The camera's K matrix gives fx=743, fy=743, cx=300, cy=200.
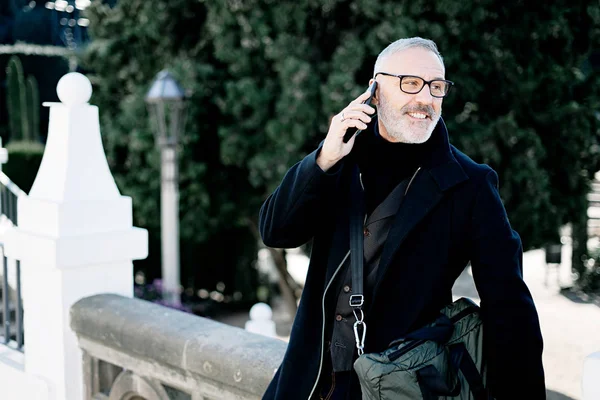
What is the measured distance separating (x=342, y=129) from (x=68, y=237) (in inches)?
69.5

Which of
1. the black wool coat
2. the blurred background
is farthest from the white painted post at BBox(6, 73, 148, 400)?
the blurred background

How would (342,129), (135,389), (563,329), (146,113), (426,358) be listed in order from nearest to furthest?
(426,358) < (342,129) < (135,389) < (563,329) < (146,113)

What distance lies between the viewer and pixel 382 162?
6.20 ft

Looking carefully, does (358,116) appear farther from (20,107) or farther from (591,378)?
(20,107)

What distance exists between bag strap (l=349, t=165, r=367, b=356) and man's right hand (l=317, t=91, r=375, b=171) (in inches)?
4.4

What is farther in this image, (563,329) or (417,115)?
(563,329)

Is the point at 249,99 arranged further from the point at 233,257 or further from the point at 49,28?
the point at 49,28

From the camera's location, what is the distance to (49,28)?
27109 millimetres

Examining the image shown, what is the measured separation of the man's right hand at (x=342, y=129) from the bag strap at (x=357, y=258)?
112 mm

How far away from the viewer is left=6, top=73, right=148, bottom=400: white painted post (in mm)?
3152

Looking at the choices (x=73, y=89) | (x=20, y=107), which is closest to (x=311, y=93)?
(x=73, y=89)

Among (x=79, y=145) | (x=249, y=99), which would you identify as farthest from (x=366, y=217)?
(x=249, y=99)

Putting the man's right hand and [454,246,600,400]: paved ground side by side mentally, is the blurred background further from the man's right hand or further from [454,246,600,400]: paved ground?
the man's right hand

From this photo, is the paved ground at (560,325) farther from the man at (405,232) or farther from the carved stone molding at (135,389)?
the man at (405,232)
